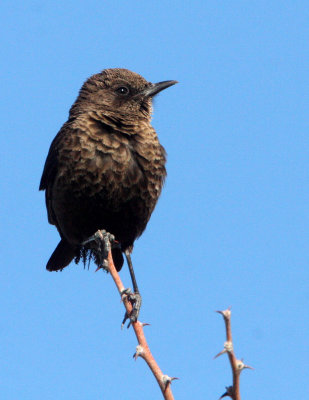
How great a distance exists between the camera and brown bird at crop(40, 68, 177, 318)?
5.21 m

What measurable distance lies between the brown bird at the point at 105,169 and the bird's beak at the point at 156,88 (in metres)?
0.07

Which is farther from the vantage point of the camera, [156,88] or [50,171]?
[156,88]

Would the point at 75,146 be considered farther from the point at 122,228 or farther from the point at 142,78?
the point at 142,78

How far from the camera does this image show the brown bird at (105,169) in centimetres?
521

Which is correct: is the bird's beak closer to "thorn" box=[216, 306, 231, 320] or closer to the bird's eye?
the bird's eye

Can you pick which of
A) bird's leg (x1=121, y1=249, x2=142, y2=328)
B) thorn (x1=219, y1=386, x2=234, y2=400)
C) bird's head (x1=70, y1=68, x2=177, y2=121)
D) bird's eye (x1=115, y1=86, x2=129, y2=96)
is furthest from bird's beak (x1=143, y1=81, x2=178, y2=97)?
thorn (x1=219, y1=386, x2=234, y2=400)

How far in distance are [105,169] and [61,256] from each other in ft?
5.50

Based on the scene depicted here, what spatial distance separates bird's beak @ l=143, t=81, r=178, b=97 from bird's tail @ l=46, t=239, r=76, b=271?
171 centimetres

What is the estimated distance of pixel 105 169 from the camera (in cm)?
517

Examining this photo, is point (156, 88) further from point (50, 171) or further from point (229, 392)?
point (229, 392)

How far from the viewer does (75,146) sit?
17.3 ft

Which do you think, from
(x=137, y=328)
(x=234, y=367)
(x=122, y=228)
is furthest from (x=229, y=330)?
(x=122, y=228)

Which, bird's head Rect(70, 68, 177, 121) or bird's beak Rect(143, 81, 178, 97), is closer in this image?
bird's head Rect(70, 68, 177, 121)

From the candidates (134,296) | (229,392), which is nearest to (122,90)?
(134,296)
